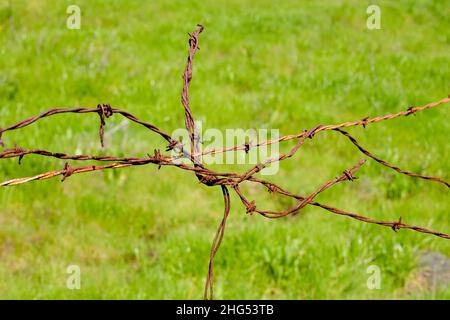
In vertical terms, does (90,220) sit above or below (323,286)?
above

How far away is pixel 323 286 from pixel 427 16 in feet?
31.2

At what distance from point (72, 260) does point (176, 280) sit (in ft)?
3.09

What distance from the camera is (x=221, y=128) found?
23.1 ft

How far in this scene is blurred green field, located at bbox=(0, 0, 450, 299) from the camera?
15.9 ft

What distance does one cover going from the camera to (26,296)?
14.6ft

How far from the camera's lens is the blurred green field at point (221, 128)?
15.9ft

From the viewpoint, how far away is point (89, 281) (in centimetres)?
473

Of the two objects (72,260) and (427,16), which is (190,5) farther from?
(72,260)

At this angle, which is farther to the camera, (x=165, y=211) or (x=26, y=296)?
(x=165, y=211)
